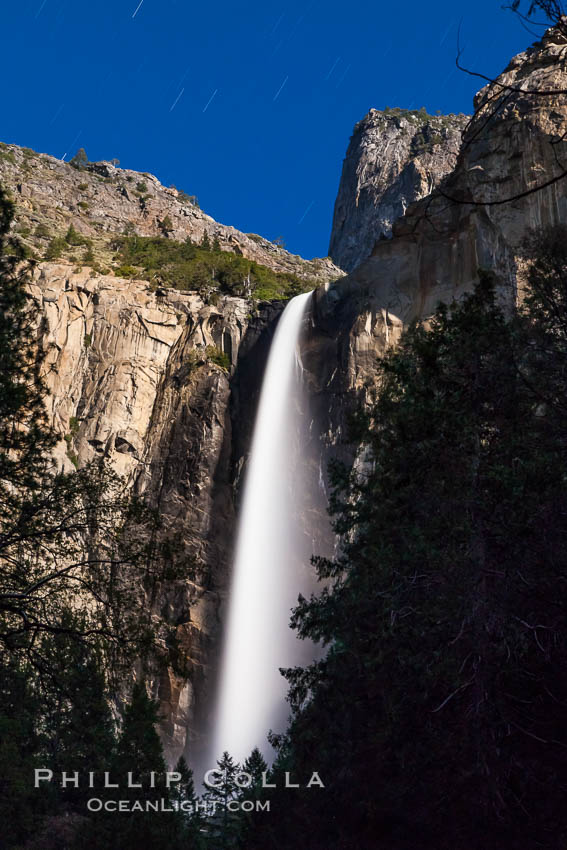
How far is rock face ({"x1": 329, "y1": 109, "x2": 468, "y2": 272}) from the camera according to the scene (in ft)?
303

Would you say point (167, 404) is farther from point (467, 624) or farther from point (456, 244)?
point (467, 624)

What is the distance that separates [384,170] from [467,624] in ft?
325

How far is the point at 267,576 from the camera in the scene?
1353 inches

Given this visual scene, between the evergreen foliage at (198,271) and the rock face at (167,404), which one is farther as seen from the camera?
the evergreen foliage at (198,271)

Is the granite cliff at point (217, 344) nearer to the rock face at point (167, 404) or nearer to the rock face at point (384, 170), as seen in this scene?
the rock face at point (167, 404)

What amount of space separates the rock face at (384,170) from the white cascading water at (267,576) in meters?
60.2

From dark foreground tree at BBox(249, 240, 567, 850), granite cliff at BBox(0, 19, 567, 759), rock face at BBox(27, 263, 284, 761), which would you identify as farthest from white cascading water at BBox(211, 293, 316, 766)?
dark foreground tree at BBox(249, 240, 567, 850)

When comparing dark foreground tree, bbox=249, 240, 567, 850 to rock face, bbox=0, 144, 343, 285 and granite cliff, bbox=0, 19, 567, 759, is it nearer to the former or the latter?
granite cliff, bbox=0, 19, 567, 759

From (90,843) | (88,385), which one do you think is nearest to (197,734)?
(90,843)

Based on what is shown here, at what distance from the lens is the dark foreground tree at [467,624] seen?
820cm

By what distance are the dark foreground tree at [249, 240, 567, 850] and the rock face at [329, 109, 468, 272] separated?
84.0 meters

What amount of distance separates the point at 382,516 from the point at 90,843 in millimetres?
11341

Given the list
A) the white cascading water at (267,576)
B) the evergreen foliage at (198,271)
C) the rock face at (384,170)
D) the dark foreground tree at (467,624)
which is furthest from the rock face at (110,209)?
the dark foreground tree at (467,624)

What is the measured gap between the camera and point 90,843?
1662 cm
